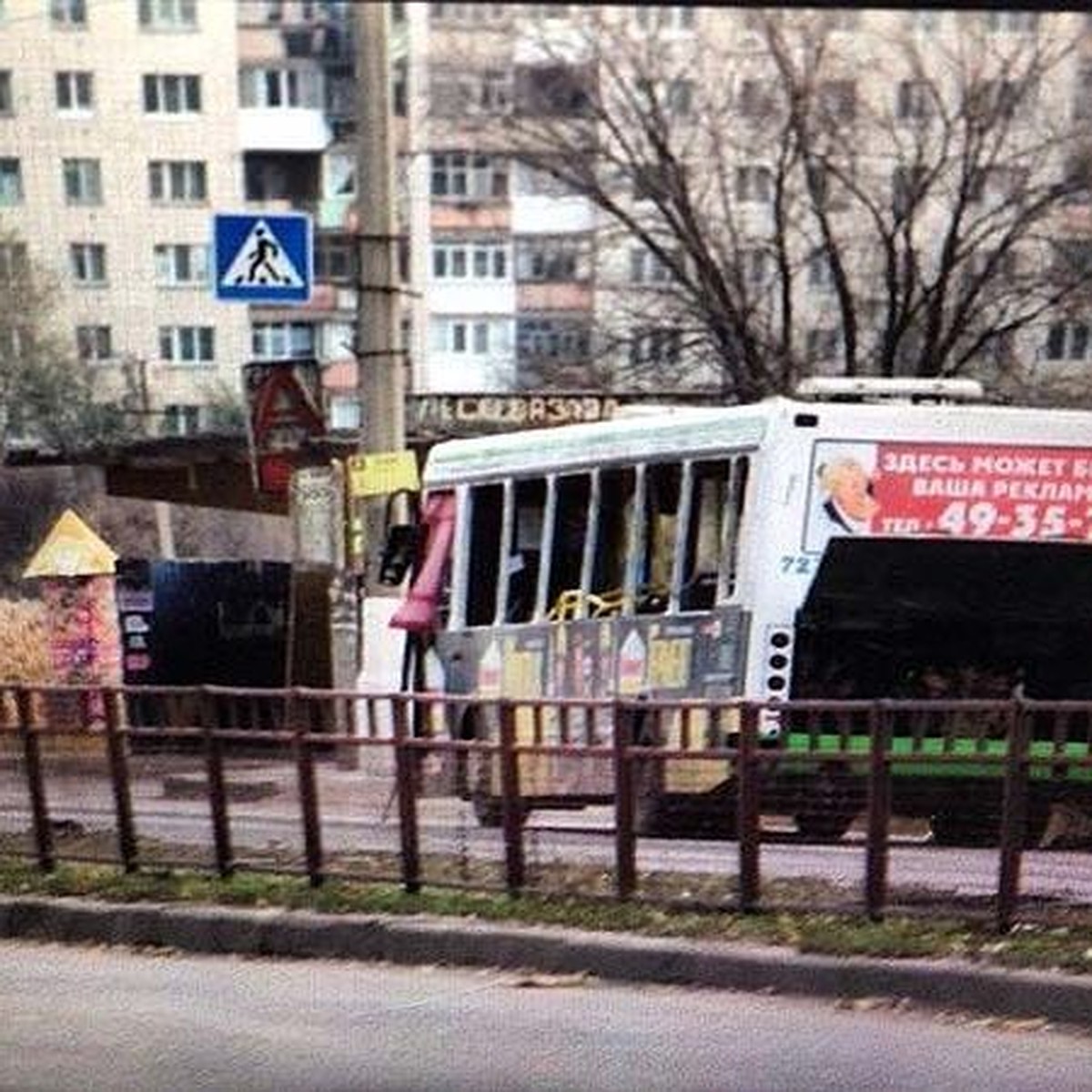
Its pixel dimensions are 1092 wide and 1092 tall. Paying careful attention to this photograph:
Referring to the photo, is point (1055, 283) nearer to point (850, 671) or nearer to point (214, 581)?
point (214, 581)

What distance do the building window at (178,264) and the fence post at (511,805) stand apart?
31.9 meters

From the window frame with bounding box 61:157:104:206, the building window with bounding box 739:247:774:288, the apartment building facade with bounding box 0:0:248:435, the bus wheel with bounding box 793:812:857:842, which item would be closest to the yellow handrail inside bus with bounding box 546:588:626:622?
the bus wheel with bounding box 793:812:857:842

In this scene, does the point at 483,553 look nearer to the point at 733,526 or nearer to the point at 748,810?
the point at 733,526

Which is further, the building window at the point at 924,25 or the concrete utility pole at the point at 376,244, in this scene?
the building window at the point at 924,25

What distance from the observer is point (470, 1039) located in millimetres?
5410

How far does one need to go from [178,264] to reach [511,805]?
3267cm

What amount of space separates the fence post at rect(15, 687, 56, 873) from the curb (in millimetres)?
506

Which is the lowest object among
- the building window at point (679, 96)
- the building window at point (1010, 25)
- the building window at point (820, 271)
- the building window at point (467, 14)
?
the building window at point (820, 271)

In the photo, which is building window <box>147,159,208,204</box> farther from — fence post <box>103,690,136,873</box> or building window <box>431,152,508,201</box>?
fence post <box>103,690,136,873</box>

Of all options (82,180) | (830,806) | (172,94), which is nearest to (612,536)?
(830,806)

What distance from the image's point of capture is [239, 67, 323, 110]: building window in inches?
1813

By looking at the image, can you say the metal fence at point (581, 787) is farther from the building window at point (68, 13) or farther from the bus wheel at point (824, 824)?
the building window at point (68, 13)

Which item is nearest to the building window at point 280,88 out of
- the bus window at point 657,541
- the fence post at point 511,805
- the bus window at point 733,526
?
the bus window at point 657,541

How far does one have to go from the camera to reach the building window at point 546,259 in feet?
126
